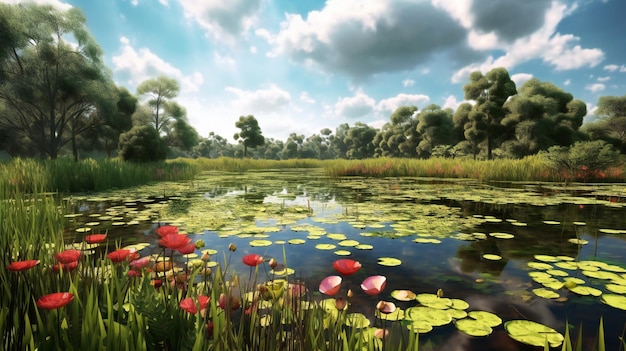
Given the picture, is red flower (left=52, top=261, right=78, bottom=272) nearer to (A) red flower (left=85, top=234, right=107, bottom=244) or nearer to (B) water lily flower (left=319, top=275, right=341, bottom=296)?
(A) red flower (left=85, top=234, right=107, bottom=244)

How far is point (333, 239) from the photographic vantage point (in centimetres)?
348

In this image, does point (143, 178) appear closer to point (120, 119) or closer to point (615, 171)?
point (120, 119)

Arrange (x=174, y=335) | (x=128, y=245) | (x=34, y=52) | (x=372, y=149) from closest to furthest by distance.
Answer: (x=174, y=335)
(x=128, y=245)
(x=34, y=52)
(x=372, y=149)

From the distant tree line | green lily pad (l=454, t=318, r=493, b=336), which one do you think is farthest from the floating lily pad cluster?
the distant tree line

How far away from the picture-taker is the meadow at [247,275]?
3.73ft

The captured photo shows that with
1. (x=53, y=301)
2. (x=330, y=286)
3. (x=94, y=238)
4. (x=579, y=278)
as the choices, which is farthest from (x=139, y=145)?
(x=579, y=278)

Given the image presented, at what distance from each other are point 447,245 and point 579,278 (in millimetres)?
1133

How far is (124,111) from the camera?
21.5 metres

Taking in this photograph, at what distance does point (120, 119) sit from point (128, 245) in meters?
20.5

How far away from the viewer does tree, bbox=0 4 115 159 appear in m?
13.7

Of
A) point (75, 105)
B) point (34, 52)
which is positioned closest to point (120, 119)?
point (75, 105)

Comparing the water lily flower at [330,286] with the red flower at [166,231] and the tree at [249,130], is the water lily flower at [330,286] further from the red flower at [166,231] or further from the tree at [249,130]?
the tree at [249,130]

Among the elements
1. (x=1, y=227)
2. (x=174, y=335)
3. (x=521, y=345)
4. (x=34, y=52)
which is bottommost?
(x=521, y=345)

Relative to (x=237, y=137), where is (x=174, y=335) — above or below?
below
